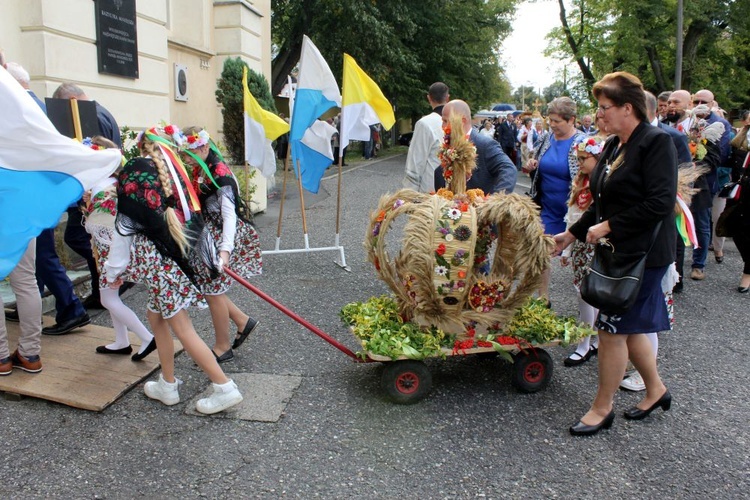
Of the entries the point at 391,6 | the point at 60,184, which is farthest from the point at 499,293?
the point at 391,6

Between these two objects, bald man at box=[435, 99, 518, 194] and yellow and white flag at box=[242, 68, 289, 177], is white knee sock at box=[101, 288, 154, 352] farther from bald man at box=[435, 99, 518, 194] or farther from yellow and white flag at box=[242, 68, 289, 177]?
yellow and white flag at box=[242, 68, 289, 177]

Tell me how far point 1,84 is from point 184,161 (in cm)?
131

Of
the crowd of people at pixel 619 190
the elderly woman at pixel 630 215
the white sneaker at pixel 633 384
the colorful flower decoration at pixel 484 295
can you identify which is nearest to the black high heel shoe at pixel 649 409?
the crowd of people at pixel 619 190

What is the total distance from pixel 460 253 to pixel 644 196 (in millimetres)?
1008

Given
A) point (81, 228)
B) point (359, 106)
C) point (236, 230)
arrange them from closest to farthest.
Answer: point (236, 230)
point (81, 228)
point (359, 106)

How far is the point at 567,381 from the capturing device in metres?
4.11

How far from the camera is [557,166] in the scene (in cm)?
479

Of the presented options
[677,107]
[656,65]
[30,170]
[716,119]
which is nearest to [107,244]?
[30,170]

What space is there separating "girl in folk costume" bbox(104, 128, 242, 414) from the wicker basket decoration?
42.8 inches

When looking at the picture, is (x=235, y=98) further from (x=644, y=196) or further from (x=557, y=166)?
(x=644, y=196)

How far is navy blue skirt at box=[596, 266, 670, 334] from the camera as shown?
3219 millimetres

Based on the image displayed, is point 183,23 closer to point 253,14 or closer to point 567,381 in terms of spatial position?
point 253,14

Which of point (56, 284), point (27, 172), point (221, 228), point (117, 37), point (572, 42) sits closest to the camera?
point (27, 172)

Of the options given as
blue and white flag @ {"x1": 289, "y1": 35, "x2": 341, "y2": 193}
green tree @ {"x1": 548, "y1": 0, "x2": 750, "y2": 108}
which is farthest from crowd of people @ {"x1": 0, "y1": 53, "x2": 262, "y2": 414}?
green tree @ {"x1": 548, "y1": 0, "x2": 750, "y2": 108}
